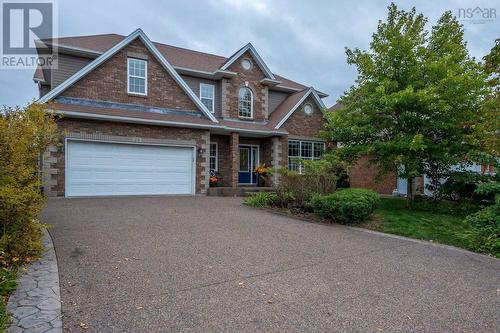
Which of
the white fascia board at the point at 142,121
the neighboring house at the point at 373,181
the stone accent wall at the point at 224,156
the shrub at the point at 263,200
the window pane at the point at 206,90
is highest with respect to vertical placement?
the window pane at the point at 206,90

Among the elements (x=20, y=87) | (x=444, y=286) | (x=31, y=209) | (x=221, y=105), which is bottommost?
(x=444, y=286)

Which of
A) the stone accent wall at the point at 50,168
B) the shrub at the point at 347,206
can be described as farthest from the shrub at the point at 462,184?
the stone accent wall at the point at 50,168

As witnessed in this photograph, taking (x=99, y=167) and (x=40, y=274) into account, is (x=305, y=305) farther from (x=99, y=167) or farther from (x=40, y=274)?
(x=99, y=167)

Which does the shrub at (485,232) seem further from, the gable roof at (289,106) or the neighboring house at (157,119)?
the gable roof at (289,106)

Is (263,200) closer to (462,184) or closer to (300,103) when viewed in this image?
(462,184)

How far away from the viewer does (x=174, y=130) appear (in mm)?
14695

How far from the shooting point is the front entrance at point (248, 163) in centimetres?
1892

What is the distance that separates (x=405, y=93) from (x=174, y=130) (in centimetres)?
941

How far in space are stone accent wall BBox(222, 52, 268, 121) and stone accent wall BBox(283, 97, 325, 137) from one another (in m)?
1.63

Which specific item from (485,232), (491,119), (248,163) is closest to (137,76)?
(248,163)

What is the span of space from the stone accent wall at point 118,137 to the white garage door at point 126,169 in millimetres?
287

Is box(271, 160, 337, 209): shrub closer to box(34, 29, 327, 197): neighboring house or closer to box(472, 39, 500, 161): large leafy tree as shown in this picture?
box(472, 39, 500, 161): large leafy tree

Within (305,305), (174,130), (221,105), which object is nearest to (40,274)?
(305,305)

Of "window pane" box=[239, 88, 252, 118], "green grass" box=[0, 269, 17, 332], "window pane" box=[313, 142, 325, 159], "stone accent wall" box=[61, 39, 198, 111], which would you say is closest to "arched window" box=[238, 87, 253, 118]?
"window pane" box=[239, 88, 252, 118]
